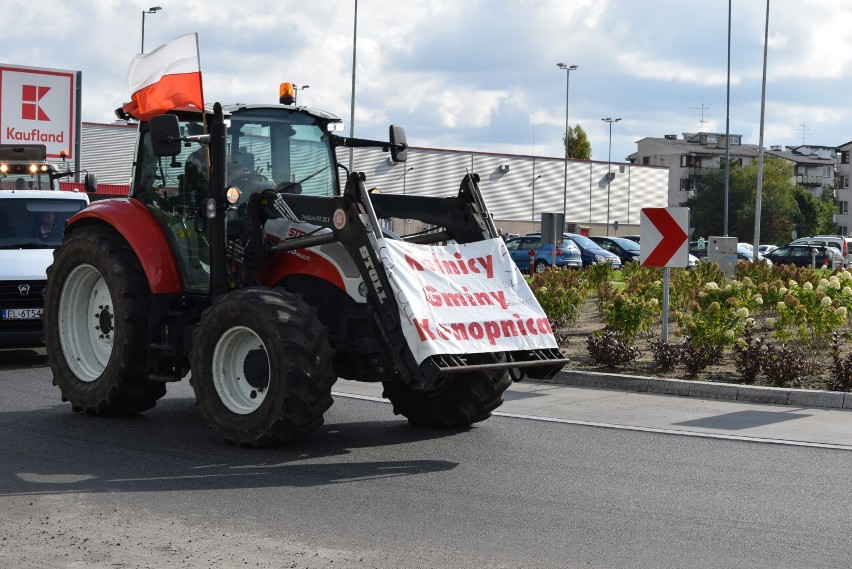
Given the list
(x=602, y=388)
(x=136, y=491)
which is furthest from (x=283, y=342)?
(x=602, y=388)

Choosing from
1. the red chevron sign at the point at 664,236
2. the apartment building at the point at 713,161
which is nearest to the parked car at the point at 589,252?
the red chevron sign at the point at 664,236

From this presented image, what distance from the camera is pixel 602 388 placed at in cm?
1394

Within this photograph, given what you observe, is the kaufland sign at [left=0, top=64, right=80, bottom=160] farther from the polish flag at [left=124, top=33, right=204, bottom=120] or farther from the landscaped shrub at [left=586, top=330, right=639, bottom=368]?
the polish flag at [left=124, top=33, right=204, bottom=120]

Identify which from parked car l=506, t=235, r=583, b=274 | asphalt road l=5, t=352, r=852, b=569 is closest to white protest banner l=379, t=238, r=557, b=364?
asphalt road l=5, t=352, r=852, b=569

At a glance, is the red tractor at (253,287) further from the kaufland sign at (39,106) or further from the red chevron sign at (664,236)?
the kaufland sign at (39,106)

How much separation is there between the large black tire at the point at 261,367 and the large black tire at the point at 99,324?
3.62 feet

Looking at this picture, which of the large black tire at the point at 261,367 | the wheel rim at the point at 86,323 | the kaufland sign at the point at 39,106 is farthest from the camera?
the kaufland sign at the point at 39,106

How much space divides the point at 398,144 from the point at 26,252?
6606 mm

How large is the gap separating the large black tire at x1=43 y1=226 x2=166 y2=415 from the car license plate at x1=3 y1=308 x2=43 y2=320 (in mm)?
3630

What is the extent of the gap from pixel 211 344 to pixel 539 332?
2440 mm

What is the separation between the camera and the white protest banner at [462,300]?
28.9ft

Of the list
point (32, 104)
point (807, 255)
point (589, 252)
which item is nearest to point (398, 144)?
point (32, 104)

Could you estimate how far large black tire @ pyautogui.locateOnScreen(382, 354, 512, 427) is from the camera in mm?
10086

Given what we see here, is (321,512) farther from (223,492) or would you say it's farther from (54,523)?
(54,523)
